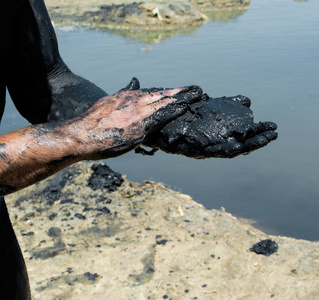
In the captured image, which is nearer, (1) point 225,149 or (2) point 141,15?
(1) point 225,149

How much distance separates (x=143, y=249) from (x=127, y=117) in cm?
265

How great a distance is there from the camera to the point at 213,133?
1.43m

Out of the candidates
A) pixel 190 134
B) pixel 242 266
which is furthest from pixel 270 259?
pixel 190 134

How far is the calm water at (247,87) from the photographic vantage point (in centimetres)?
480

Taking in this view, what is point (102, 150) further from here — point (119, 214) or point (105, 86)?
point (105, 86)

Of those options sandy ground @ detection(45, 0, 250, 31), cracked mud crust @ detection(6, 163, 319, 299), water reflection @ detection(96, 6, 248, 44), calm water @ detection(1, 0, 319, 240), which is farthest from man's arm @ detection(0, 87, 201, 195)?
sandy ground @ detection(45, 0, 250, 31)

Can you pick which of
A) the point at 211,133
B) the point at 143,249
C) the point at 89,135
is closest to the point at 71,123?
the point at 89,135

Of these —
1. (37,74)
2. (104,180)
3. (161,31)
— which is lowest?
(104,180)

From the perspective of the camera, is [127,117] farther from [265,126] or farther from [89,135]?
[265,126]

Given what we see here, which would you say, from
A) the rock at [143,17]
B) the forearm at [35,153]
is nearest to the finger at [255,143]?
the forearm at [35,153]

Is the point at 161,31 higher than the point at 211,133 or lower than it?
lower

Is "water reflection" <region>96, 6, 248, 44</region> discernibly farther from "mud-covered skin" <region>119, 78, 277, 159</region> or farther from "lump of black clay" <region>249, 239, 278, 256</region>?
"mud-covered skin" <region>119, 78, 277, 159</region>

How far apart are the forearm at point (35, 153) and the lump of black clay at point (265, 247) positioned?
2.78 meters

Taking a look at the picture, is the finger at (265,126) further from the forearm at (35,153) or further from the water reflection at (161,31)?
the water reflection at (161,31)
